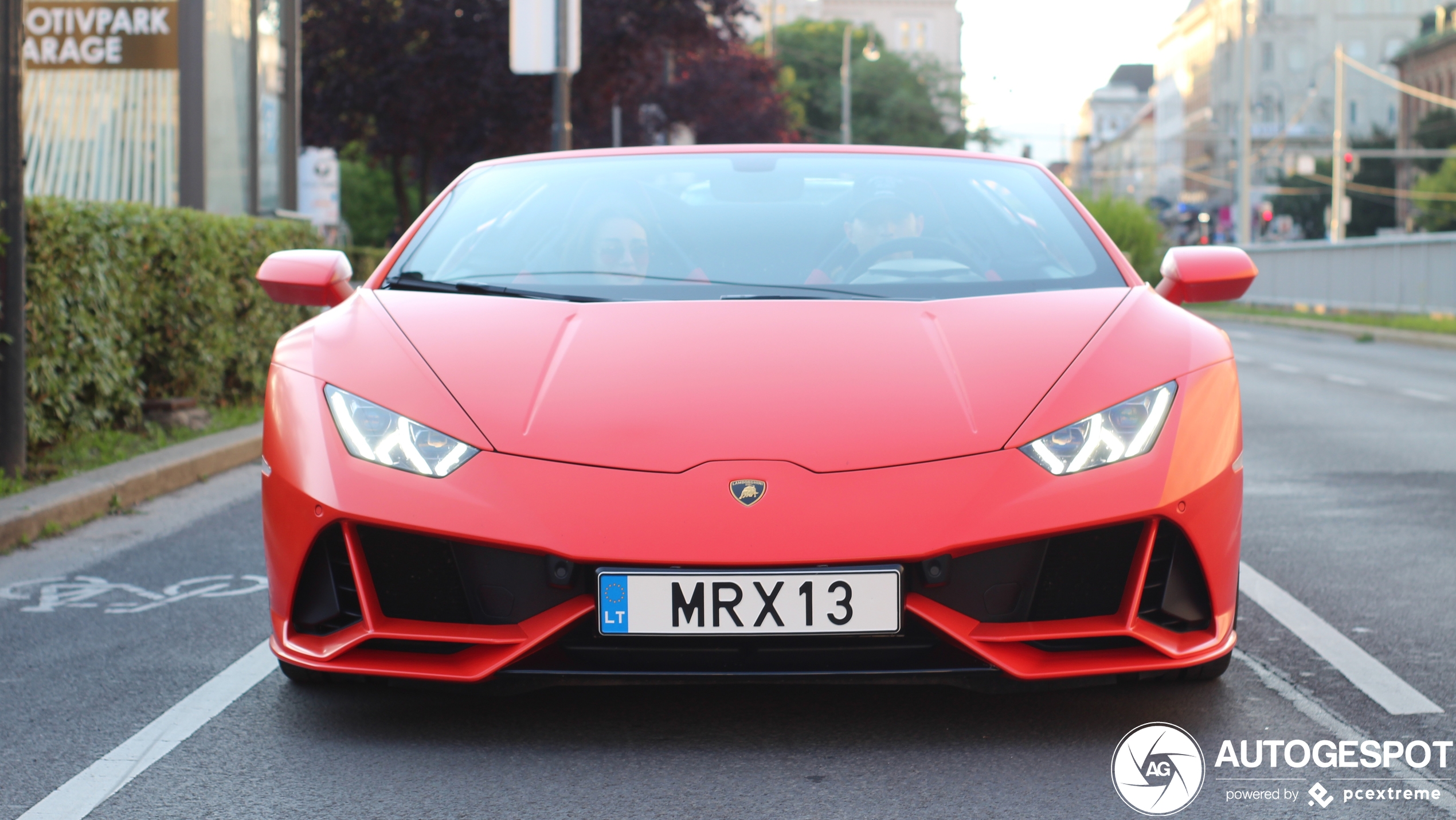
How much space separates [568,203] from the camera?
14.2 ft

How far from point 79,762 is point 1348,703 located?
271 cm

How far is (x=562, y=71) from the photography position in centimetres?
1432

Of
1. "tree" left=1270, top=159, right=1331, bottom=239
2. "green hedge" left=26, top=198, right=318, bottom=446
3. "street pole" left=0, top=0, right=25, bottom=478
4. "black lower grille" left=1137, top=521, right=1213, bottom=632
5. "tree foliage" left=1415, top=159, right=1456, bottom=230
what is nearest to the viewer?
"black lower grille" left=1137, top=521, right=1213, bottom=632

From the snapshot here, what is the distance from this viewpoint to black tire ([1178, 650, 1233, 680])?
3359 mm

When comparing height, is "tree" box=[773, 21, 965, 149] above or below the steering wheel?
above

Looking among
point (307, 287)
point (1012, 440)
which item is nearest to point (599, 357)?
point (1012, 440)

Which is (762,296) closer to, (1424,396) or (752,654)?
(752,654)

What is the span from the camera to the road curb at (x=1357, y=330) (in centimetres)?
2186

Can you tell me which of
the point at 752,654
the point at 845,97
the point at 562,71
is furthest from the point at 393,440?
the point at 845,97

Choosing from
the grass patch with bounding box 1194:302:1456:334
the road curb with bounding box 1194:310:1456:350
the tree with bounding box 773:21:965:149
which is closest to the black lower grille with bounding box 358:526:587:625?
the grass patch with bounding box 1194:302:1456:334

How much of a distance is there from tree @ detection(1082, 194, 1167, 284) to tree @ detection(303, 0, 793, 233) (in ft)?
63.7

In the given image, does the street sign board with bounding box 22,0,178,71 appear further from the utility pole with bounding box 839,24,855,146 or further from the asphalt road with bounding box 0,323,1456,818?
the utility pole with bounding box 839,24,855,146

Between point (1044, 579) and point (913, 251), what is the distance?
1.26m

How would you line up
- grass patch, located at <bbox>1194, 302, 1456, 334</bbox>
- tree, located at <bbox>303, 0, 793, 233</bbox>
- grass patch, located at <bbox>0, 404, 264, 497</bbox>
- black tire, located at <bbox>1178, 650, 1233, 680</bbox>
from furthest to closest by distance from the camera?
grass patch, located at <bbox>1194, 302, 1456, 334</bbox>, tree, located at <bbox>303, 0, 793, 233</bbox>, grass patch, located at <bbox>0, 404, 264, 497</bbox>, black tire, located at <bbox>1178, 650, 1233, 680</bbox>
